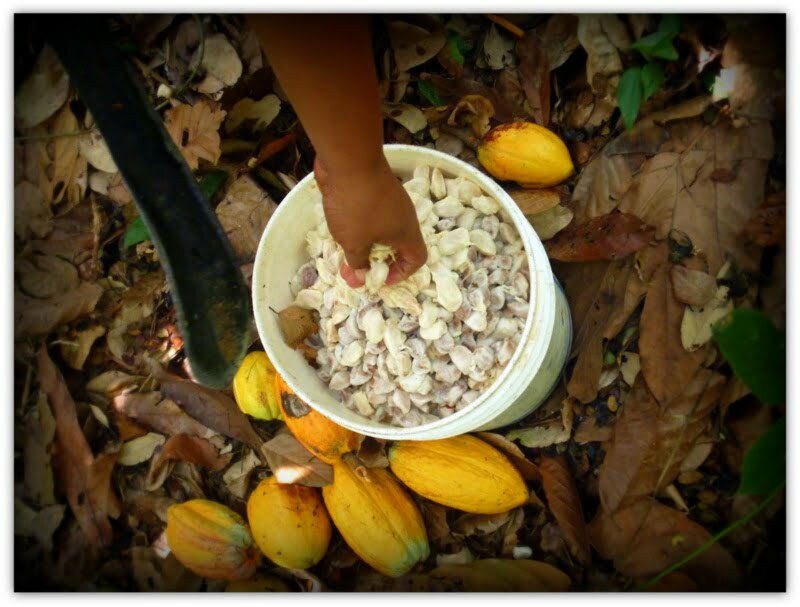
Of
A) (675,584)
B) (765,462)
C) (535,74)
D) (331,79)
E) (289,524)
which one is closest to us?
(331,79)

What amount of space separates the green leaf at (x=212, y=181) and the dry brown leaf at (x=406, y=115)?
316mm

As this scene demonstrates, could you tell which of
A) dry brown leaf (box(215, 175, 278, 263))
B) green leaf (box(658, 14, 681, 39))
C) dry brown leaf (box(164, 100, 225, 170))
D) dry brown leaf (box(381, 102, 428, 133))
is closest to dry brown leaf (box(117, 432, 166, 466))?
dry brown leaf (box(215, 175, 278, 263))

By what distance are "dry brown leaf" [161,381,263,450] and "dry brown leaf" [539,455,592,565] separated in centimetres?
49

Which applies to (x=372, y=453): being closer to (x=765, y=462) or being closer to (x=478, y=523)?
(x=478, y=523)

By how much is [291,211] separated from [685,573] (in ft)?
2.53

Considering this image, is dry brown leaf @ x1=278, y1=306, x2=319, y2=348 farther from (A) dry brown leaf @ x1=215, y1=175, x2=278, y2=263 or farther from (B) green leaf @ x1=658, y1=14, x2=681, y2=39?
(B) green leaf @ x1=658, y1=14, x2=681, y2=39

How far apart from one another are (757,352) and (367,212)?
54 centimetres

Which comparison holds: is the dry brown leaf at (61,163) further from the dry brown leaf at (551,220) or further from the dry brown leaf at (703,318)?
the dry brown leaf at (703,318)

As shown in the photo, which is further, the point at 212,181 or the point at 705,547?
the point at 212,181

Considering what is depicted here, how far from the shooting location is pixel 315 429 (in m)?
1.09

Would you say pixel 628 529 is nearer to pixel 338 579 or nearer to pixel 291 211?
pixel 338 579

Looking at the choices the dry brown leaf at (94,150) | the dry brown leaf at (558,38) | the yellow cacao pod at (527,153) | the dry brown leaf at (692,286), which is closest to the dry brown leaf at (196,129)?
the dry brown leaf at (94,150)

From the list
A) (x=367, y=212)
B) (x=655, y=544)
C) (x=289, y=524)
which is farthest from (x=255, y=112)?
(x=655, y=544)

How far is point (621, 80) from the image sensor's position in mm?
1100
